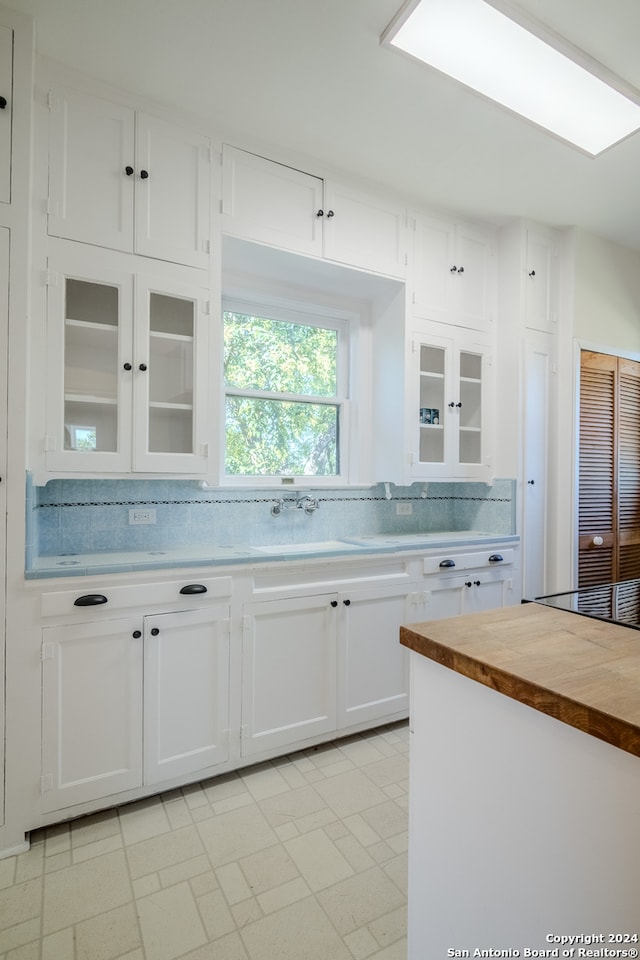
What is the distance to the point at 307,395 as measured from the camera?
9.62 ft

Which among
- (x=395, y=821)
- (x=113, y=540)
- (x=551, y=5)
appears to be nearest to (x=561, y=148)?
(x=551, y=5)

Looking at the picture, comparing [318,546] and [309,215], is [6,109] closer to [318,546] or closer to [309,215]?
[309,215]

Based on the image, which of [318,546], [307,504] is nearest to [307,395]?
[307,504]

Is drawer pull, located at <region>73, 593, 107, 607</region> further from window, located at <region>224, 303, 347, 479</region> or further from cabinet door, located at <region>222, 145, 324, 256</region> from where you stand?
cabinet door, located at <region>222, 145, 324, 256</region>

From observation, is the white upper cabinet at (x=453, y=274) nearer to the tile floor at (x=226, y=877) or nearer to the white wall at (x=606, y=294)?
the white wall at (x=606, y=294)

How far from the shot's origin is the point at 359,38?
1.75m

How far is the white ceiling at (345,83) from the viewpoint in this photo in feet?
5.49

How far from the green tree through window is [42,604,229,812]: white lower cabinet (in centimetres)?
100

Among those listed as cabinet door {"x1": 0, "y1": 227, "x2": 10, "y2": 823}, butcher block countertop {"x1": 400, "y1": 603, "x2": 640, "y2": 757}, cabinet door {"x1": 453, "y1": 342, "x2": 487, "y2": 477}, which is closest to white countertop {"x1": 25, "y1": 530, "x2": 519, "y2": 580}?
cabinet door {"x1": 0, "y1": 227, "x2": 10, "y2": 823}

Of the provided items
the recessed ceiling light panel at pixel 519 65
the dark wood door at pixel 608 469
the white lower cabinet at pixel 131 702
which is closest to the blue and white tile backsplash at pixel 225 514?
the white lower cabinet at pixel 131 702

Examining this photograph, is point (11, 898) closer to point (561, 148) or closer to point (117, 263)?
point (117, 263)

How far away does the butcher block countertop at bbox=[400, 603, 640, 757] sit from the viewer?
0.75 meters

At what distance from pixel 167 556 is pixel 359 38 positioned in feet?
6.73

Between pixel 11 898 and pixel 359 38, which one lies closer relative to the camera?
pixel 11 898
